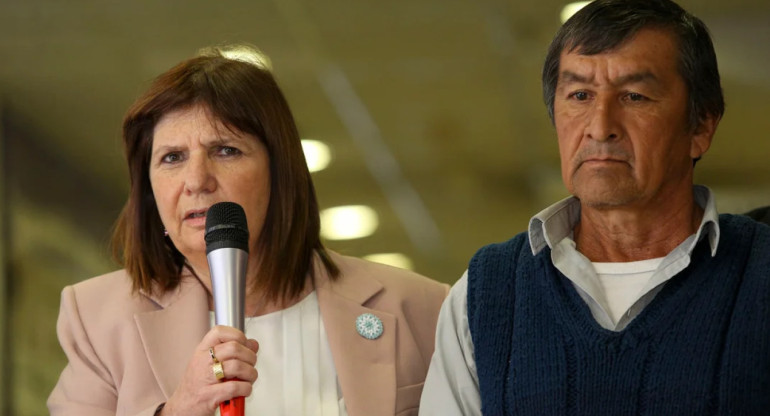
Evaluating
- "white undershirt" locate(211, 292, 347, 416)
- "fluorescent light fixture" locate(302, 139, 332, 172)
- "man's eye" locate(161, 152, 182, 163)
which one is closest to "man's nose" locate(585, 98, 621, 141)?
"white undershirt" locate(211, 292, 347, 416)

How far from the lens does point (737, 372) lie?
2432 mm

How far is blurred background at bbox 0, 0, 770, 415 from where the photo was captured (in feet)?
19.9

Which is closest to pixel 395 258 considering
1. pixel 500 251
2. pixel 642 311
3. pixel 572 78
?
pixel 500 251

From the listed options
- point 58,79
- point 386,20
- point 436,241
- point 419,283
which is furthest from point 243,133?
point 436,241

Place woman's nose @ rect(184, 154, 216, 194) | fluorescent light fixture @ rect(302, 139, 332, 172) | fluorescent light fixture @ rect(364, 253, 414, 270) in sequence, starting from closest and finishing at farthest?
woman's nose @ rect(184, 154, 216, 194)
fluorescent light fixture @ rect(302, 139, 332, 172)
fluorescent light fixture @ rect(364, 253, 414, 270)

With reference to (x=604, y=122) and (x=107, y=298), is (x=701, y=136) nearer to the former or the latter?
(x=604, y=122)

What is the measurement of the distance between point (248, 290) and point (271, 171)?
0.28 metres

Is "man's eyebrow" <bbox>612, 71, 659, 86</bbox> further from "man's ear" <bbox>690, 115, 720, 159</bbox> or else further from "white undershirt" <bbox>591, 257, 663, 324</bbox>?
"white undershirt" <bbox>591, 257, 663, 324</bbox>

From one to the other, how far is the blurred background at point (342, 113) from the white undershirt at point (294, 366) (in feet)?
10.4

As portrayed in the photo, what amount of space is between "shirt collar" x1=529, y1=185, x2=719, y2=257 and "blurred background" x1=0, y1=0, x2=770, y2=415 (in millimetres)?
3214

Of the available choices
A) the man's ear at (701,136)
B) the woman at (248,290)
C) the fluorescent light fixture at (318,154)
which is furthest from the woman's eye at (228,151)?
the fluorescent light fixture at (318,154)

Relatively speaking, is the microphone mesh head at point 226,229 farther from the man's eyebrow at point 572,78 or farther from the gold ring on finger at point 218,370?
the man's eyebrow at point 572,78

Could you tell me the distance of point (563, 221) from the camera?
2.83m

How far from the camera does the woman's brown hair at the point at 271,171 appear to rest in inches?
117
